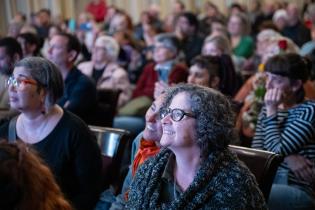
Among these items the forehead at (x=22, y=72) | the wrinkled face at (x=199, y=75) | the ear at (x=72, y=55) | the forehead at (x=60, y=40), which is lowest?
the wrinkled face at (x=199, y=75)

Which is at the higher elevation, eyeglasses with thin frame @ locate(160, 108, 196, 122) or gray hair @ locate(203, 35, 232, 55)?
eyeglasses with thin frame @ locate(160, 108, 196, 122)

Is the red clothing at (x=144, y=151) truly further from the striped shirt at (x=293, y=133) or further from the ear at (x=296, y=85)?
the ear at (x=296, y=85)

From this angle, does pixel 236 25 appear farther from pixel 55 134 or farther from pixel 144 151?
pixel 144 151

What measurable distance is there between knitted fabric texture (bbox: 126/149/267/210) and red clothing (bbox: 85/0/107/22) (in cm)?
939

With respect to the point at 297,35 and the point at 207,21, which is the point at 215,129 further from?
the point at 207,21

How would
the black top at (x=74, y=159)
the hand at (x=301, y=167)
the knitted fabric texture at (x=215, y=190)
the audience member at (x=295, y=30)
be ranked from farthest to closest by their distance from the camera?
the audience member at (x=295, y=30) < the hand at (x=301, y=167) < the black top at (x=74, y=159) < the knitted fabric texture at (x=215, y=190)

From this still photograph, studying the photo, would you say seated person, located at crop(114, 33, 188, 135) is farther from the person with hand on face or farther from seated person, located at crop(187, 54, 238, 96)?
the person with hand on face

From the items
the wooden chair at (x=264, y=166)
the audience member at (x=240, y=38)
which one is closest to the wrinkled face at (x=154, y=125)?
the wooden chair at (x=264, y=166)

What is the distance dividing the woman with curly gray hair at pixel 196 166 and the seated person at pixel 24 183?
1.12 ft

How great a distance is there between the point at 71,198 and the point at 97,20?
29.0 feet

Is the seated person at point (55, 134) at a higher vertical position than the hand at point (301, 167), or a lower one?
higher

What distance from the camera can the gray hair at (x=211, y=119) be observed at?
1764 mm

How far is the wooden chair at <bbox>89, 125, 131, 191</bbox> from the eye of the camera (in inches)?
104

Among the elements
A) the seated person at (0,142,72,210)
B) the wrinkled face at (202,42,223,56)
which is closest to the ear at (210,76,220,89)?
the wrinkled face at (202,42,223,56)
